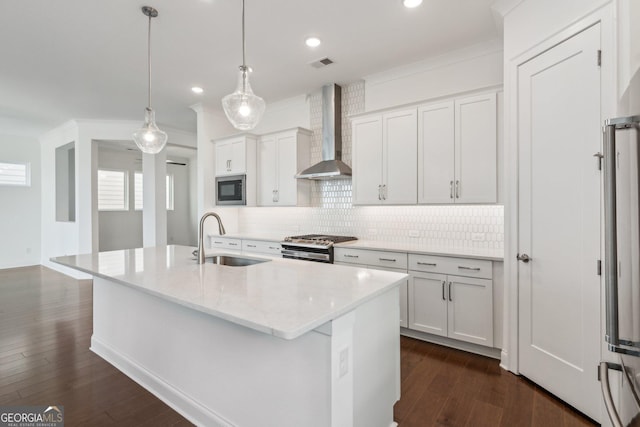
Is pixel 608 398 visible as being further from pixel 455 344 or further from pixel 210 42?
pixel 210 42

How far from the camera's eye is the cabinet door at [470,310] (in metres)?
2.70

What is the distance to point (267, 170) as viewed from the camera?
4719mm

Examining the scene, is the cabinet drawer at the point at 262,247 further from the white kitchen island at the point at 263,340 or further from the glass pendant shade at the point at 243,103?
the glass pendant shade at the point at 243,103

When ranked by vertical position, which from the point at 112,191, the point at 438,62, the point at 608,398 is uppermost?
the point at 438,62

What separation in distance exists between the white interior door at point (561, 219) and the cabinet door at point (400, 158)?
1.08 meters

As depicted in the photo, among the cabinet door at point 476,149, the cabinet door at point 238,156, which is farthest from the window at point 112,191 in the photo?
the cabinet door at point 476,149

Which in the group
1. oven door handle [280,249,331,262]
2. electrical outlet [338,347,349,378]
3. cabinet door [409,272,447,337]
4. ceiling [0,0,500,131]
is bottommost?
cabinet door [409,272,447,337]

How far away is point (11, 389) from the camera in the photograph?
2.30 metres

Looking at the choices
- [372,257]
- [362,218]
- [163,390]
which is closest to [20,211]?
[163,390]

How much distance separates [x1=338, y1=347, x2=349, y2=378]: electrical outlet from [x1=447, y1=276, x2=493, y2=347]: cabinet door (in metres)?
1.79

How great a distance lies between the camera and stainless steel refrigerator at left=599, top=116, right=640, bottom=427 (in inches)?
34.4

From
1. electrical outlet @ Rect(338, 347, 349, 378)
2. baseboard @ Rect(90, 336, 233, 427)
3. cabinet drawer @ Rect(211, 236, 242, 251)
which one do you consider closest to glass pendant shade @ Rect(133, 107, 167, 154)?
baseboard @ Rect(90, 336, 233, 427)

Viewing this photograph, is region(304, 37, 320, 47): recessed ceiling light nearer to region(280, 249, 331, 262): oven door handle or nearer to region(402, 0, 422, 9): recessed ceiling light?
region(402, 0, 422, 9): recessed ceiling light

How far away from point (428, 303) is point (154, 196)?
5.44 meters
